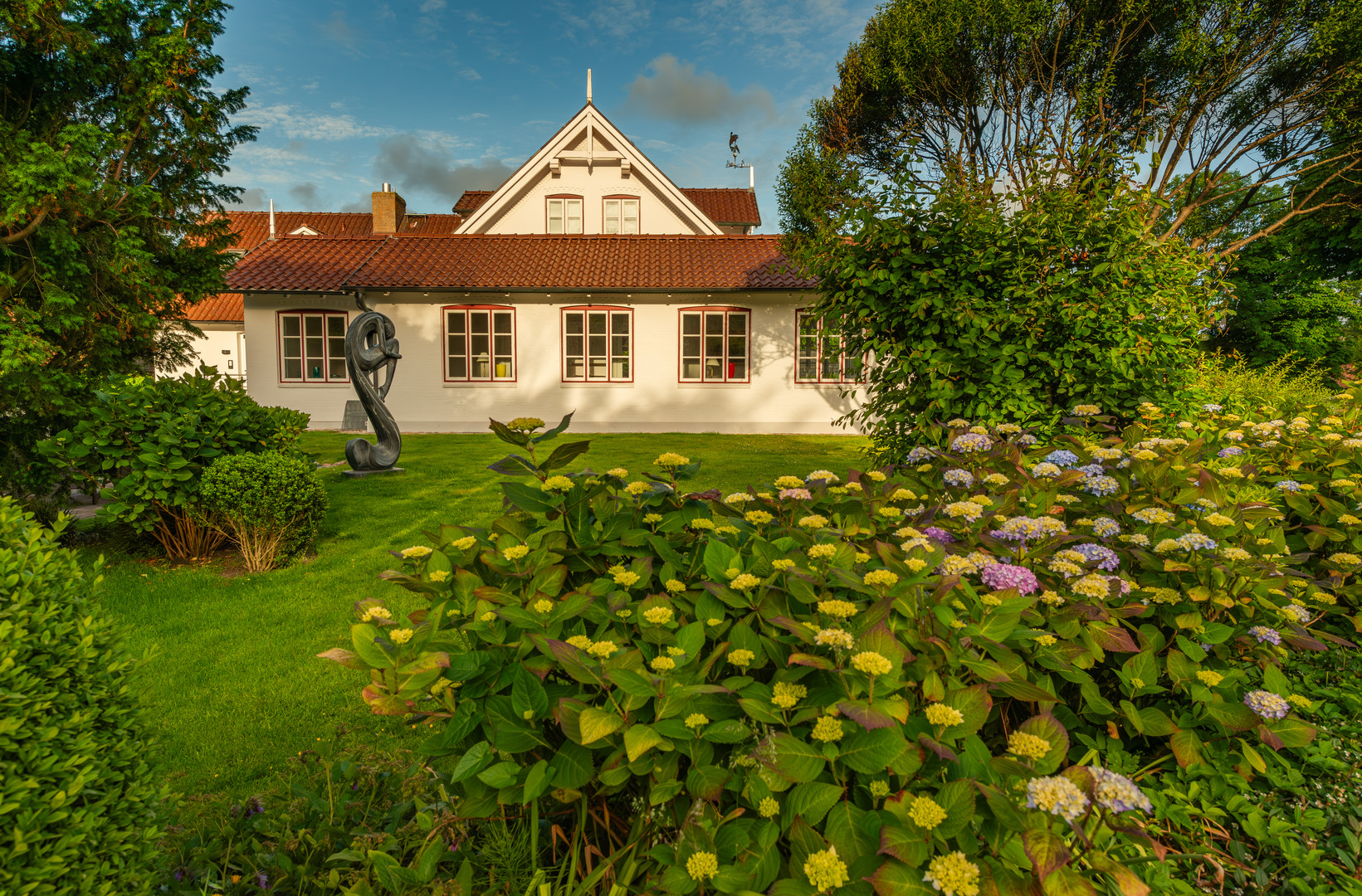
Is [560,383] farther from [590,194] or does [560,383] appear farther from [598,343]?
[590,194]

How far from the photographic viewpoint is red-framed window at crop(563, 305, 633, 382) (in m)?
16.6

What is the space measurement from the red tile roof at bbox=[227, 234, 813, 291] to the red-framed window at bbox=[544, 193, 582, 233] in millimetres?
1834

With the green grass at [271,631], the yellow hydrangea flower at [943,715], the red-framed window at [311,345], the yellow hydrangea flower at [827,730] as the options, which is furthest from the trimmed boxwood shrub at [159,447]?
the red-framed window at [311,345]

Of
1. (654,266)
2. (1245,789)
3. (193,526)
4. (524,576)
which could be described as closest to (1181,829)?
(1245,789)

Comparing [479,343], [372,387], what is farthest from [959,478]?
[479,343]

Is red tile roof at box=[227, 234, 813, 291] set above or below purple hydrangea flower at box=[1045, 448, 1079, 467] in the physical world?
above

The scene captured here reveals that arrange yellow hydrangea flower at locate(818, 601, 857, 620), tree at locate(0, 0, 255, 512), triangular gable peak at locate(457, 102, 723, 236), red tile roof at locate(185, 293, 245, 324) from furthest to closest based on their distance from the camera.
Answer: red tile roof at locate(185, 293, 245, 324) → triangular gable peak at locate(457, 102, 723, 236) → tree at locate(0, 0, 255, 512) → yellow hydrangea flower at locate(818, 601, 857, 620)

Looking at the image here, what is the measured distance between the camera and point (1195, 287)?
15.9 ft

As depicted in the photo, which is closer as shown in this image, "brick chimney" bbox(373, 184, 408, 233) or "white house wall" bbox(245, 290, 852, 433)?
"white house wall" bbox(245, 290, 852, 433)

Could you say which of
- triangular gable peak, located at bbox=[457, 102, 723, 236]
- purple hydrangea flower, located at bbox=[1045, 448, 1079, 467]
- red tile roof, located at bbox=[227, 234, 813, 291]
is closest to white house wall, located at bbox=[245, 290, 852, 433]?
red tile roof, located at bbox=[227, 234, 813, 291]

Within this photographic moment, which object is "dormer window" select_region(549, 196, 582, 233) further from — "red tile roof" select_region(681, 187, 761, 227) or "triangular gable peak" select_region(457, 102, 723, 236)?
"red tile roof" select_region(681, 187, 761, 227)

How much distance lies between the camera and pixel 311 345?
54.6 feet

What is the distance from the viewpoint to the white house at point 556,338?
16.3m

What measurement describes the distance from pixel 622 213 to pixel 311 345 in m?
9.41
